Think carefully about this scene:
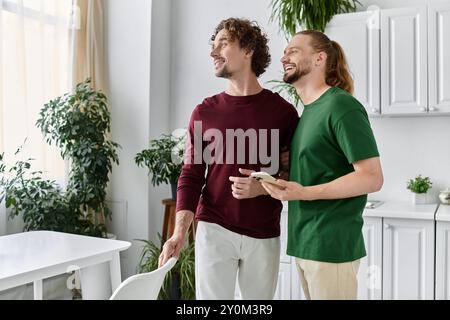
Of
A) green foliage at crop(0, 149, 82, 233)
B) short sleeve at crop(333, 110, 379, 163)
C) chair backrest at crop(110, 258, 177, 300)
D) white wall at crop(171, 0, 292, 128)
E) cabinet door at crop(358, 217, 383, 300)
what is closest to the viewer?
chair backrest at crop(110, 258, 177, 300)

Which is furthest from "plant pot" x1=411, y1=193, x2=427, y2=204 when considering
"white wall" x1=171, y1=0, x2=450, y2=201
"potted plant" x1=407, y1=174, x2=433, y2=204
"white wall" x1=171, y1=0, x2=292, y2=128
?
"white wall" x1=171, y1=0, x2=292, y2=128

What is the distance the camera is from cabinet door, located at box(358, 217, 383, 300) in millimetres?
2836

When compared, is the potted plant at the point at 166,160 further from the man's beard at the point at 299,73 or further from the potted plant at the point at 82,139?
the man's beard at the point at 299,73

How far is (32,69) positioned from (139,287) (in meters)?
2.65

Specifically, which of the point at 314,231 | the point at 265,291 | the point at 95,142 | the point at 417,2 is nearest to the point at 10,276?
the point at 265,291

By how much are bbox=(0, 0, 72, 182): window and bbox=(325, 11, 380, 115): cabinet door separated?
6.54 ft

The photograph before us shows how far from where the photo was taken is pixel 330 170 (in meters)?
1.48

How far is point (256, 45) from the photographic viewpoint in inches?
70.3

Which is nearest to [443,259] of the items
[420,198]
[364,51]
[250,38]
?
[420,198]

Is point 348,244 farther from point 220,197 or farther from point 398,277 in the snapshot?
point 398,277

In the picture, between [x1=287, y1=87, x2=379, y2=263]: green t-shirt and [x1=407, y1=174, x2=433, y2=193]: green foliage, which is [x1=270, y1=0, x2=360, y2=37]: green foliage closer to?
[x1=407, y1=174, x2=433, y2=193]: green foliage

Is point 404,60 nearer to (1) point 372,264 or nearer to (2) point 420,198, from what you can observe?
(2) point 420,198

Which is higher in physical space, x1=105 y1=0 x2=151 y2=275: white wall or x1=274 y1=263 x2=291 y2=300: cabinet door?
x1=105 y1=0 x2=151 y2=275: white wall

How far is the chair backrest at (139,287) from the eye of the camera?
1146 millimetres
